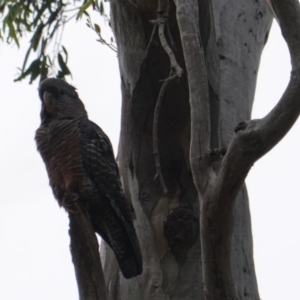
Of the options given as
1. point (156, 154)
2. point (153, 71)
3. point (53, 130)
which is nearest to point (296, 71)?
point (156, 154)

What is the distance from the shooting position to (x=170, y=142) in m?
3.16

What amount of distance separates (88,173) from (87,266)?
1.04 m

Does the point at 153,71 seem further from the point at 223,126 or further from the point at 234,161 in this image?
the point at 234,161

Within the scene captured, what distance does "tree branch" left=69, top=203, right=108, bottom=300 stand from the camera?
2455 mm

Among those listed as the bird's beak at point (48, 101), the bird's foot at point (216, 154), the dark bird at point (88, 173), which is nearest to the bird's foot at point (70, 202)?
the dark bird at point (88, 173)

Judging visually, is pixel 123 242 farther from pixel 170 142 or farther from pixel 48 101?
pixel 48 101

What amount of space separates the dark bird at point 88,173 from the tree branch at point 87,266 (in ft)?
1.86

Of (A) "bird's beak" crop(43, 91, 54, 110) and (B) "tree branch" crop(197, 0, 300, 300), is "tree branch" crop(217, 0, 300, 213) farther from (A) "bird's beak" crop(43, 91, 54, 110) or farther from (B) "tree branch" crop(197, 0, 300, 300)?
(A) "bird's beak" crop(43, 91, 54, 110)

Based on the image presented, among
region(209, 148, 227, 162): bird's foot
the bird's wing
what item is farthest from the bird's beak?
region(209, 148, 227, 162): bird's foot

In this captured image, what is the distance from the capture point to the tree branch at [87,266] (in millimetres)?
2455

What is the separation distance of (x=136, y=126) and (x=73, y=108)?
0.78 meters

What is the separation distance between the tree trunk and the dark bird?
0.22 ft

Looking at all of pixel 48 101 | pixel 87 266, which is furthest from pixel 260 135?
pixel 48 101

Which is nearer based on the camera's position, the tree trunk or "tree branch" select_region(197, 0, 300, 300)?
"tree branch" select_region(197, 0, 300, 300)
